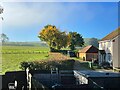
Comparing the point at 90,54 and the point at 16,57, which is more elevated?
the point at 90,54

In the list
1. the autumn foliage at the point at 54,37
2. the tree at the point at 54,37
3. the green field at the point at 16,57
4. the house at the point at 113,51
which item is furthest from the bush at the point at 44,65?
the tree at the point at 54,37

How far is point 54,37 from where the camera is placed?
57656mm

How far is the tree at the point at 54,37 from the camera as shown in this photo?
185 feet

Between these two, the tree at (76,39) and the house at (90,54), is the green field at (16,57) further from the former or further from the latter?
the tree at (76,39)

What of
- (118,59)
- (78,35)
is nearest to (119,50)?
(118,59)

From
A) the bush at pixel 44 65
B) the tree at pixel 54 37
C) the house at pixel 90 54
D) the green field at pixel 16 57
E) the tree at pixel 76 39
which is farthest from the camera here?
the tree at pixel 76 39

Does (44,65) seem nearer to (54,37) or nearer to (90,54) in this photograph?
(90,54)

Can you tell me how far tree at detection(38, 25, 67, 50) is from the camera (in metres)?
56.3

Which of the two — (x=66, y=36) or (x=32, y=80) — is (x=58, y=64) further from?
(x=66, y=36)

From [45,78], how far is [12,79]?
2.03m

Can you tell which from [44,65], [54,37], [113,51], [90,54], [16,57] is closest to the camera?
[44,65]

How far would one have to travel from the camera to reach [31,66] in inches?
976

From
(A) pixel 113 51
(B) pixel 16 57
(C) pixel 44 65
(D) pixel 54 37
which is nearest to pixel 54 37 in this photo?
(D) pixel 54 37

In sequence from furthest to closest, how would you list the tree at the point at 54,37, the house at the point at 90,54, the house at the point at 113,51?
1. the tree at the point at 54,37
2. the house at the point at 90,54
3. the house at the point at 113,51
